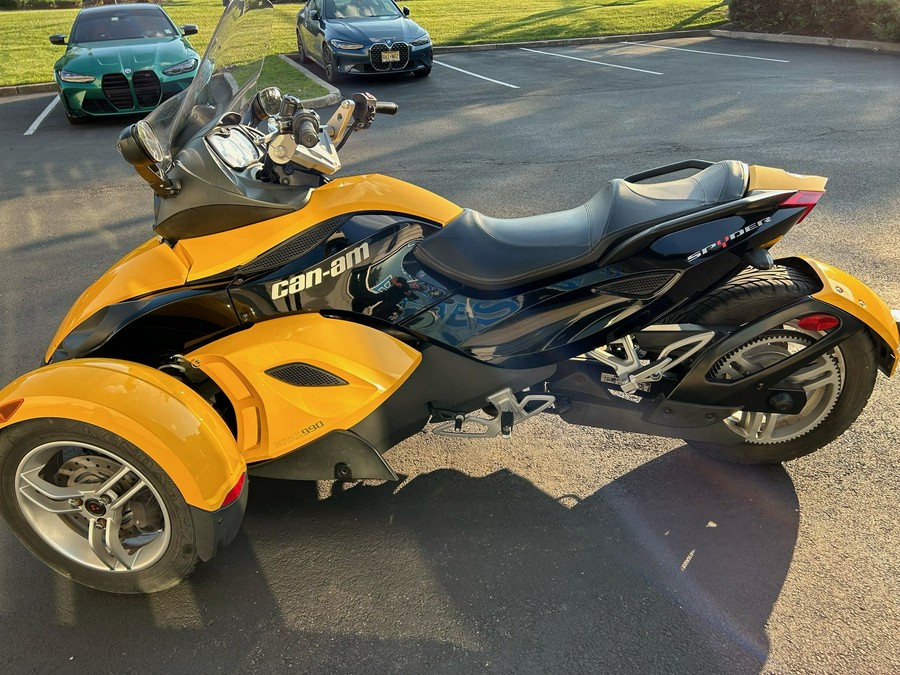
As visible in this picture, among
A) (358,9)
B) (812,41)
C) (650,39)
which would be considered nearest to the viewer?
(358,9)

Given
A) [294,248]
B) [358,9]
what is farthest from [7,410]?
[358,9]

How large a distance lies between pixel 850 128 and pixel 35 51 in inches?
609

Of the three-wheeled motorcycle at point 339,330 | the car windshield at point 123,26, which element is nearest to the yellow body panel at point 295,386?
the three-wheeled motorcycle at point 339,330

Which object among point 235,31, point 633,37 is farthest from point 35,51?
point 235,31

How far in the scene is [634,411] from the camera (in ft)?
8.02

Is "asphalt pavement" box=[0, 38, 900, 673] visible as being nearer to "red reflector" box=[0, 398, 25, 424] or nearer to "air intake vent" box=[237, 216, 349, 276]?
"red reflector" box=[0, 398, 25, 424]

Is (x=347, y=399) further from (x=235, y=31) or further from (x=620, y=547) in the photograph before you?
(x=235, y=31)

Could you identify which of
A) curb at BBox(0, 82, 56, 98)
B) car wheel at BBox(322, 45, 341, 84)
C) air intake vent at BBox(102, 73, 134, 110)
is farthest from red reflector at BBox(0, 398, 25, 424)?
curb at BBox(0, 82, 56, 98)

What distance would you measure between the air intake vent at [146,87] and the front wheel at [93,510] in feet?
24.7

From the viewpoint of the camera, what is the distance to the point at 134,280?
7.37ft

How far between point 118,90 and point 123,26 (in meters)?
1.72

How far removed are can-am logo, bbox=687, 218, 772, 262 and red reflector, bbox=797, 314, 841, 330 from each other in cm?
39

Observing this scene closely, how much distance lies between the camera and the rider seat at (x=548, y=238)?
7.06 feet

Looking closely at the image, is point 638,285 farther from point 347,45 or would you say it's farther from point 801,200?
point 347,45
